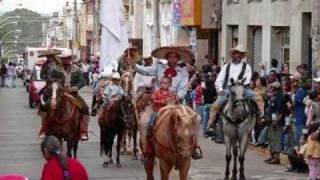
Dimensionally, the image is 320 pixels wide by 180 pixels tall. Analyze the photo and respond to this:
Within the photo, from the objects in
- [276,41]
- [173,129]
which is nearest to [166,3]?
[276,41]

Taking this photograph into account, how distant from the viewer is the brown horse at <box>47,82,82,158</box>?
52.4 feet

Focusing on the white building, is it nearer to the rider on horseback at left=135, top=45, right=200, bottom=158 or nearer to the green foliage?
the rider on horseback at left=135, top=45, right=200, bottom=158

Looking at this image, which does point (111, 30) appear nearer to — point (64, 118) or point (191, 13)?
point (64, 118)

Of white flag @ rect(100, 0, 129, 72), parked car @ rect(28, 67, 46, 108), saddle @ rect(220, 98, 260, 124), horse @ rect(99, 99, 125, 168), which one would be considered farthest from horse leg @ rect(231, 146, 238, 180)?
parked car @ rect(28, 67, 46, 108)

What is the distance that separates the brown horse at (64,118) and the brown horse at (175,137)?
394cm

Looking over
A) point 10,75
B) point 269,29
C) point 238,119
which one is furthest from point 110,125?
point 10,75

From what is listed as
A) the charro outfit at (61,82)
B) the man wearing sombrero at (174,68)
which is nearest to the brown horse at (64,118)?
the charro outfit at (61,82)

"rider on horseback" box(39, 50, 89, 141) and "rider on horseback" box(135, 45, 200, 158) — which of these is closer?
"rider on horseback" box(135, 45, 200, 158)

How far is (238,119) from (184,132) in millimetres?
4019

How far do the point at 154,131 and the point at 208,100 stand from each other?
1157 centimetres

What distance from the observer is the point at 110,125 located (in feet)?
56.1

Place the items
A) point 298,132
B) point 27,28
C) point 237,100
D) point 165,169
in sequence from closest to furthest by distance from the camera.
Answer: point 165,169 < point 237,100 < point 298,132 < point 27,28

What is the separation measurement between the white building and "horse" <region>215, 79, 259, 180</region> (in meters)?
10.3

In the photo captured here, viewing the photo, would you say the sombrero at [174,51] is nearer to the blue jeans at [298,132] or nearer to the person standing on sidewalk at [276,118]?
the blue jeans at [298,132]
